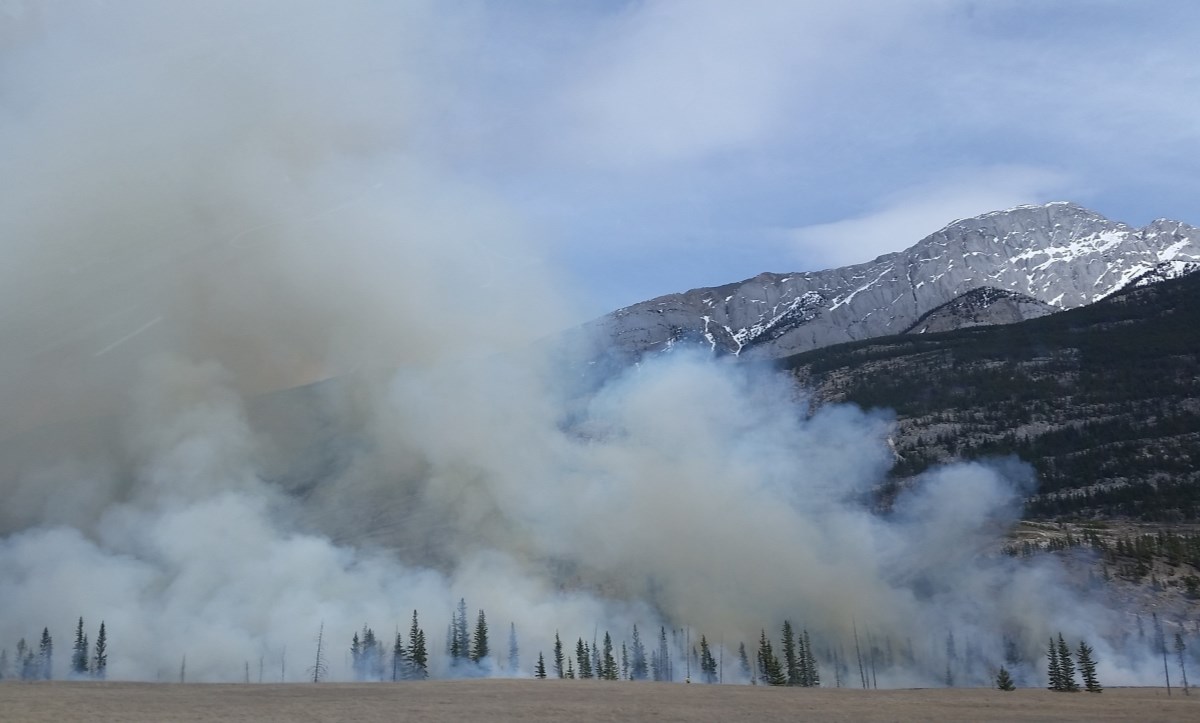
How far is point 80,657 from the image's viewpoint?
17500 centimetres

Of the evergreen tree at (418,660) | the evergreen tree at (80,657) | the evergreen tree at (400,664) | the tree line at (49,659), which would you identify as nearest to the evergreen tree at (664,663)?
the evergreen tree at (418,660)

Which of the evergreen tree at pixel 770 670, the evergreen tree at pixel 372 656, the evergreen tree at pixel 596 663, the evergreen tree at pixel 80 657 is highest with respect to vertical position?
the evergreen tree at pixel 80 657

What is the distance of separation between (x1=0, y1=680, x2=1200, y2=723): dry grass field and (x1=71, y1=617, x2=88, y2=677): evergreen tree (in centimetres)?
7196

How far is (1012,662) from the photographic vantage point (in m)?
168

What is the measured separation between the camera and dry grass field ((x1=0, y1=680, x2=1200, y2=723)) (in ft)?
260

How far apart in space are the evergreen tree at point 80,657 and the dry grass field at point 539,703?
72.0 metres

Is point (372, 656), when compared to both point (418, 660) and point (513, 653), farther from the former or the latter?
point (513, 653)

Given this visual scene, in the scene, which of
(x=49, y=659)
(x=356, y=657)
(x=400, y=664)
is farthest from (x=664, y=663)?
(x=49, y=659)

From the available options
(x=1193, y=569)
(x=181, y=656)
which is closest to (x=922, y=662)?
(x=1193, y=569)

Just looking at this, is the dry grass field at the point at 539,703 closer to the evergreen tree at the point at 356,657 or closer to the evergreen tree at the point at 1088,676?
the evergreen tree at the point at 1088,676

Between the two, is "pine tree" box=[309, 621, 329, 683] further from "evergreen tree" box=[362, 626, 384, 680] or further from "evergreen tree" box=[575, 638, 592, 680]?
"evergreen tree" box=[575, 638, 592, 680]

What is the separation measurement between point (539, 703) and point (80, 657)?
115904mm

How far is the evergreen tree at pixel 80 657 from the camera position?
566ft

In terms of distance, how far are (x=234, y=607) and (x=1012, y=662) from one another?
425ft
